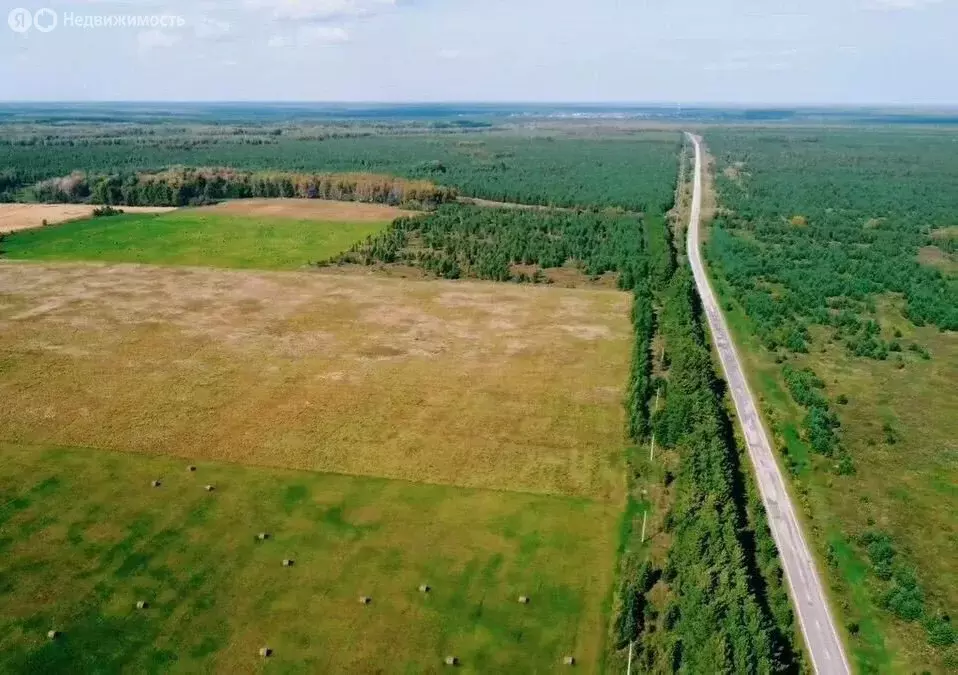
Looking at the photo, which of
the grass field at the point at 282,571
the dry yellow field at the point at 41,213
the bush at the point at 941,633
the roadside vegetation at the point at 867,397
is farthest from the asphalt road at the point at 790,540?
the dry yellow field at the point at 41,213

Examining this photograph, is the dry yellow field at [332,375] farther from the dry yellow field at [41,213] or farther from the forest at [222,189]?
the forest at [222,189]

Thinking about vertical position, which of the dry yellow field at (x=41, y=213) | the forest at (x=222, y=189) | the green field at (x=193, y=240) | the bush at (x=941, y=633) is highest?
the forest at (x=222, y=189)

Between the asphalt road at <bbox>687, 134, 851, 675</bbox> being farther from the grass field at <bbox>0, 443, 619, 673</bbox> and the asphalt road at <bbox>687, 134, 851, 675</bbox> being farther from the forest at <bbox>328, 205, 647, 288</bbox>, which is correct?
the forest at <bbox>328, 205, 647, 288</bbox>

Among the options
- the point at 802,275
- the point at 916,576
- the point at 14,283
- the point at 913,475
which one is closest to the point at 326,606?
the point at 916,576

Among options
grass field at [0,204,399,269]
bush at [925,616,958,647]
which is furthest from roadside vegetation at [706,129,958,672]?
grass field at [0,204,399,269]

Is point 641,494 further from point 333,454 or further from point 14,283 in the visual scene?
point 14,283

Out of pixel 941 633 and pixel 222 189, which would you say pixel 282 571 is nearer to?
pixel 941 633

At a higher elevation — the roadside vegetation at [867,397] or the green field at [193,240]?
the green field at [193,240]

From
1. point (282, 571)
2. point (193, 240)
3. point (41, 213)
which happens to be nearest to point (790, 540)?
point (282, 571)
